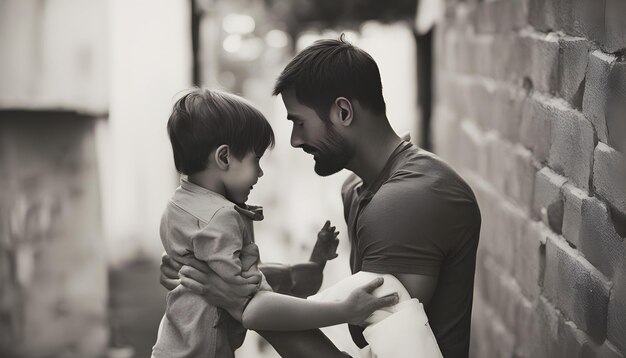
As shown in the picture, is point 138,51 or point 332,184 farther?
point 332,184

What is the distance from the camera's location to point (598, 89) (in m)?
2.49

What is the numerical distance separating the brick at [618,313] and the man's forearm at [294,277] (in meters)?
0.89

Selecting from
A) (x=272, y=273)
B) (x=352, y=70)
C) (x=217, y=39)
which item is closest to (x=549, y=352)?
(x=272, y=273)

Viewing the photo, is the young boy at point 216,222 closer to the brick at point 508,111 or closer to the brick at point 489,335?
the brick at point 508,111

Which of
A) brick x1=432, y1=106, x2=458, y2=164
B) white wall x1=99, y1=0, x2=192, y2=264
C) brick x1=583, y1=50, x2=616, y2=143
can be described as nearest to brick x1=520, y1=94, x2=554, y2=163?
brick x1=583, y1=50, x2=616, y2=143

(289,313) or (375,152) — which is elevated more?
(375,152)

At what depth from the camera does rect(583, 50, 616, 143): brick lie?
2.42 metres

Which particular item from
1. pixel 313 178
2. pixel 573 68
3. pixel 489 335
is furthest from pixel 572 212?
pixel 313 178

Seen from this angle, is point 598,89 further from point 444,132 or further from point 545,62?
point 444,132

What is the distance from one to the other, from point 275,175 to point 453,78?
45.2 inches

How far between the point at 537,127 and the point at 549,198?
28 centimetres

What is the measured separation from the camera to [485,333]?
4230mm

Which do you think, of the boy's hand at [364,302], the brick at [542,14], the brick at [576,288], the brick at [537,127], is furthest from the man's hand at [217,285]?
the brick at [542,14]

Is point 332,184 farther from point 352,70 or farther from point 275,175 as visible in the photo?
point 352,70
